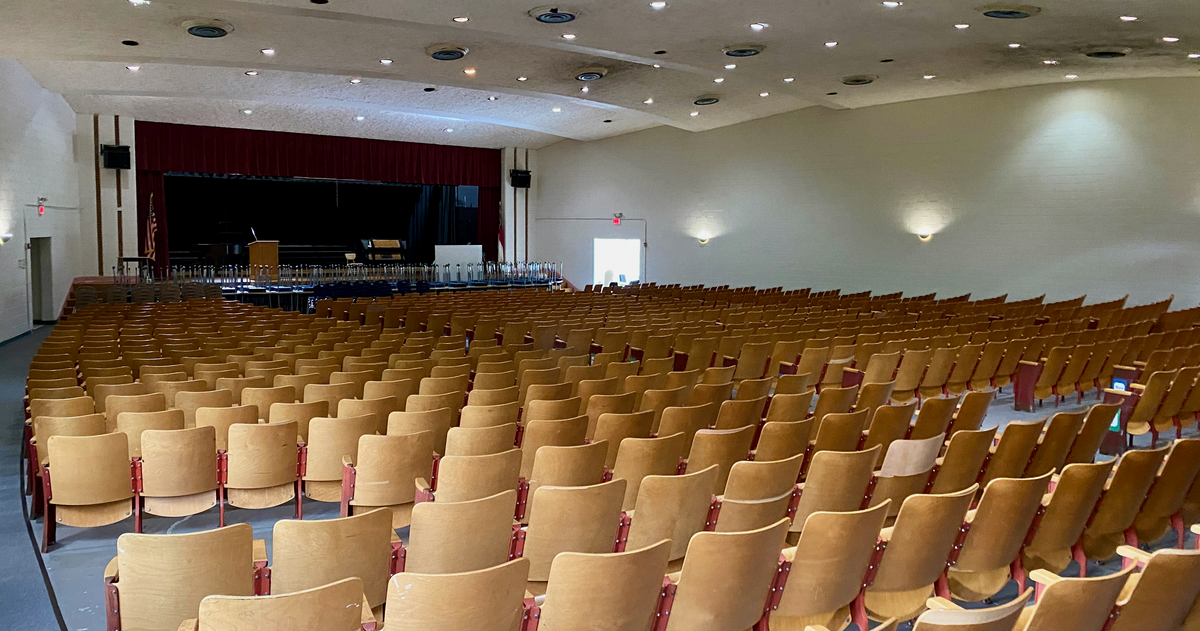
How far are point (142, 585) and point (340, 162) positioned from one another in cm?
2396

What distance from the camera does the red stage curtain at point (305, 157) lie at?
2225 centimetres

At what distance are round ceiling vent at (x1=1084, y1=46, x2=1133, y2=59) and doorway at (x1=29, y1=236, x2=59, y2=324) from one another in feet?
62.4

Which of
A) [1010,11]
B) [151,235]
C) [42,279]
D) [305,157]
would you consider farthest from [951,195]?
[42,279]

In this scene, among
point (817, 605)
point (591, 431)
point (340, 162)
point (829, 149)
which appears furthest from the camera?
point (340, 162)

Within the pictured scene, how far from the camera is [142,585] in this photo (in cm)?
269

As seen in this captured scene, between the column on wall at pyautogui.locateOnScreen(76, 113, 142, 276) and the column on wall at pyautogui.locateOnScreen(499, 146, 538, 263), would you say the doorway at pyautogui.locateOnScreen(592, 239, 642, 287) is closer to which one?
the column on wall at pyautogui.locateOnScreen(499, 146, 538, 263)

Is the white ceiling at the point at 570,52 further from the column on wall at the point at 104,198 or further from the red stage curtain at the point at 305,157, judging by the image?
the red stage curtain at the point at 305,157

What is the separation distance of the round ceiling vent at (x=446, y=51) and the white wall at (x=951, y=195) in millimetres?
8813

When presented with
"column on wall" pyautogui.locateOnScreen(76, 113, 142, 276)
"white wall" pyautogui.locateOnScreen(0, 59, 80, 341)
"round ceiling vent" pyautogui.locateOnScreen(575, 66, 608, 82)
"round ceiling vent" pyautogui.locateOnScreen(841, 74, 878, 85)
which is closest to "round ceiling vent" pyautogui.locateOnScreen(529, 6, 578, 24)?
"round ceiling vent" pyautogui.locateOnScreen(575, 66, 608, 82)

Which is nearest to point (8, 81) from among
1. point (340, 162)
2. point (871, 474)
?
point (340, 162)

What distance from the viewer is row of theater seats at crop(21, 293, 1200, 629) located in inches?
120

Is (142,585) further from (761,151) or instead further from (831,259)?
(761,151)

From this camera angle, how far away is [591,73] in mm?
15180

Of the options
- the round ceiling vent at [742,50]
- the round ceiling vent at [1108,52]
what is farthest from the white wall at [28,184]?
the round ceiling vent at [1108,52]
